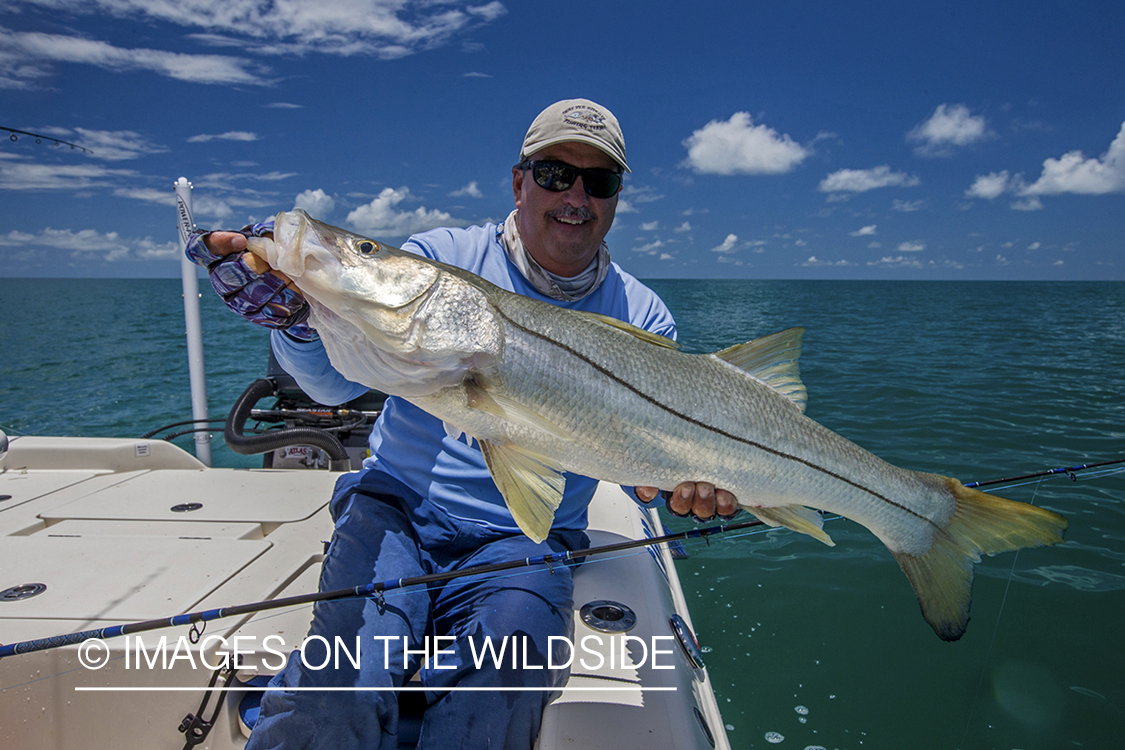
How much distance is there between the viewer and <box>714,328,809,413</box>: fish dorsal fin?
2361mm

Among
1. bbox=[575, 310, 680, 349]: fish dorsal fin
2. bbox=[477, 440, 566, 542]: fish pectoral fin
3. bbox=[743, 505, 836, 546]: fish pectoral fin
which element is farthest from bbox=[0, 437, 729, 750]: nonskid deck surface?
bbox=[575, 310, 680, 349]: fish dorsal fin

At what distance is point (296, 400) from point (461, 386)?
12.7 ft

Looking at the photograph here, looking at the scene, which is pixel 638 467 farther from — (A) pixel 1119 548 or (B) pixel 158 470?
(A) pixel 1119 548

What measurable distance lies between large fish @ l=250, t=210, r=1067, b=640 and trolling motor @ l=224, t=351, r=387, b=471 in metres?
2.86

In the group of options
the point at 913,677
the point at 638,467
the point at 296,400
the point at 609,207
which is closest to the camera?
the point at 638,467

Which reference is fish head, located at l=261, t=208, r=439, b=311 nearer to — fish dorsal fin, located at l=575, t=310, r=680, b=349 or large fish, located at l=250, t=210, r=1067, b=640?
large fish, located at l=250, t=210, r=1067, b=640

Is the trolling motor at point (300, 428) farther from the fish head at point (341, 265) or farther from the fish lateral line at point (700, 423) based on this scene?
the fish lateral line at point (700, 423)

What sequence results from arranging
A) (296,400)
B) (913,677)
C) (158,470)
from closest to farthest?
1. (913,677)
2. (158,470)
3. (296,400)

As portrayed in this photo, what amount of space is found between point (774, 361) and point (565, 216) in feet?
3.90

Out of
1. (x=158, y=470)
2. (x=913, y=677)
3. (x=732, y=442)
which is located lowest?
(x=913, y=677)

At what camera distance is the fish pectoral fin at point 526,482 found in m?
1.99

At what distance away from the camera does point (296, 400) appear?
5.30 meters

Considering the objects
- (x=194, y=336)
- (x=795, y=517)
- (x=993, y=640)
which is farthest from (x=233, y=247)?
(x=993, y=640)

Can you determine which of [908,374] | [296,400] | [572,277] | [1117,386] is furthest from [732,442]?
[1117,386]
